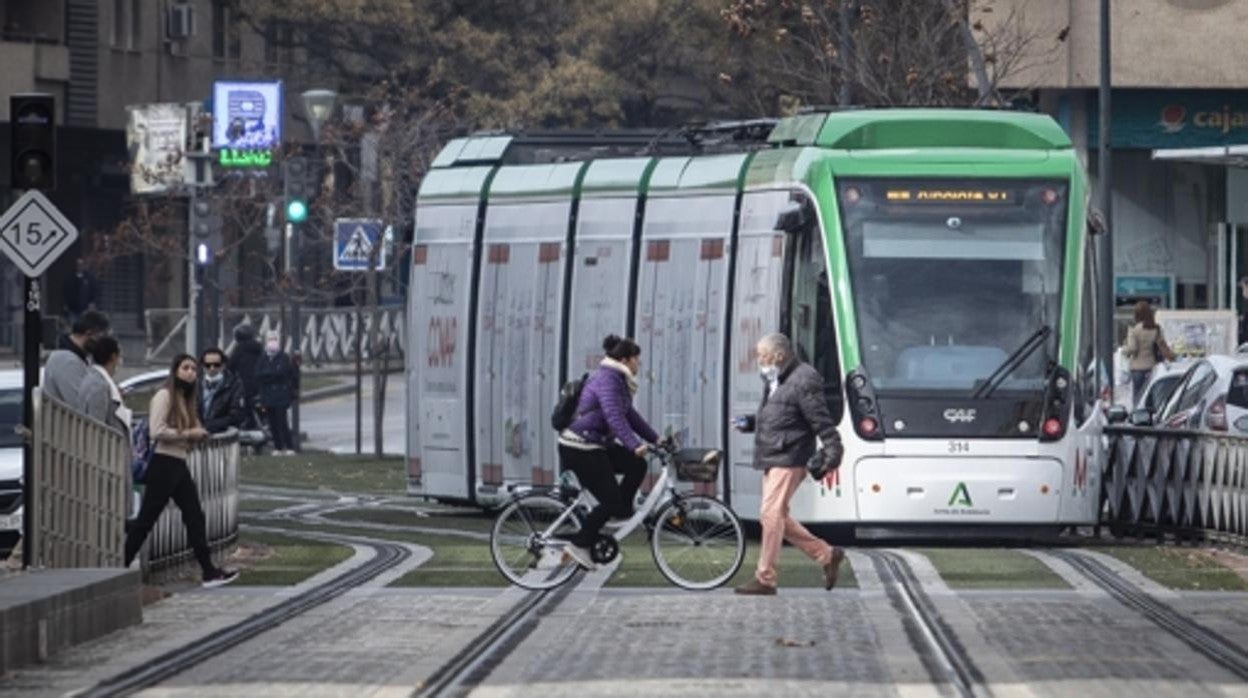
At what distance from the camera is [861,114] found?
26.9 meters

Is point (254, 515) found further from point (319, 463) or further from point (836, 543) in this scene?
point (319, 463)

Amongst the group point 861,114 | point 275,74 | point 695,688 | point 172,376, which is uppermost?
point 275,74

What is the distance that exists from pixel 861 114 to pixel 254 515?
8.06 m

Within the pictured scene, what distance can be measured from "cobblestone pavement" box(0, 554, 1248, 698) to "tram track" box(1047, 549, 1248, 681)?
11 cm

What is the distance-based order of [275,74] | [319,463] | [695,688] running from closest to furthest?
[695,688] < [319,463] < [275,74]

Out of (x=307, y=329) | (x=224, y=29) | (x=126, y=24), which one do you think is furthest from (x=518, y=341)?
(x=224, y=29)

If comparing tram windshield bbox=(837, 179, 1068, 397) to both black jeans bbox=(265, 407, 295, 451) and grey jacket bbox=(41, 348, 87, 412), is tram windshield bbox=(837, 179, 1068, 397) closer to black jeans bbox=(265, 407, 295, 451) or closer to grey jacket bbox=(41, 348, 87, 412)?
grey jacket bbox=(41, 348, 87, 412)

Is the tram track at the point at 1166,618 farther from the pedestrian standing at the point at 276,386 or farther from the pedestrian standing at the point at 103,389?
the pedestrian standing at the point at 276,386

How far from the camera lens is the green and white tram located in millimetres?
25359

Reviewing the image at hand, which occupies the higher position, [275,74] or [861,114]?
[275,74]

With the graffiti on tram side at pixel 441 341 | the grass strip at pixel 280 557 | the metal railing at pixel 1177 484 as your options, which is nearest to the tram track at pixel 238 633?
the grass strip at pixel 280 557

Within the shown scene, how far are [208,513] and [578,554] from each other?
2.93m

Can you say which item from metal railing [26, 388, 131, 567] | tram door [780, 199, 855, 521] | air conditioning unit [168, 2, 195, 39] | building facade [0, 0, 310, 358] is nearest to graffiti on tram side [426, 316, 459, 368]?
tram door [780, 199, 855, 521]

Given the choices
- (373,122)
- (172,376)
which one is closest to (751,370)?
(172,376)
